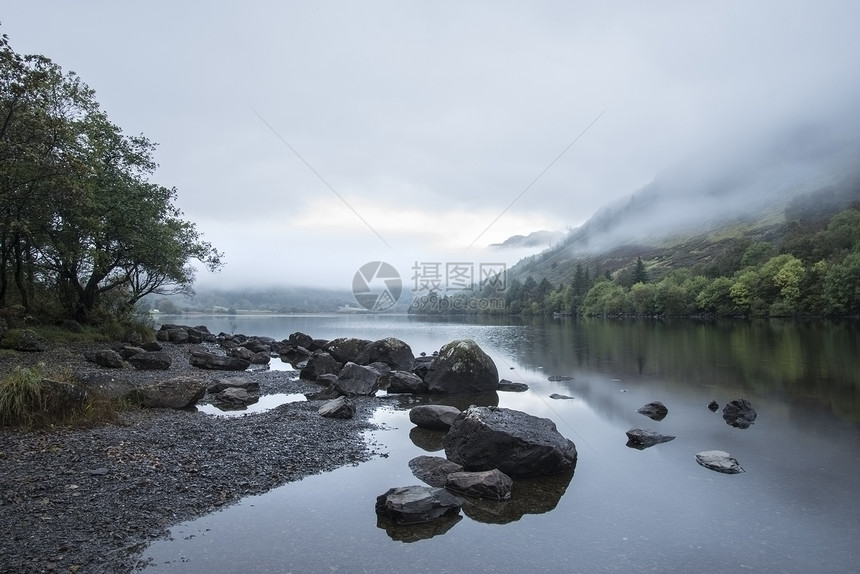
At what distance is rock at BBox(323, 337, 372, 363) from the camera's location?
34406 mm

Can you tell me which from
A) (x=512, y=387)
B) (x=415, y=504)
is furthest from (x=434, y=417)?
(x=512, y=387)

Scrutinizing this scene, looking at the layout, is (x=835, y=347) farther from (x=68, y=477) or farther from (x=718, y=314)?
(x=718, y=314)

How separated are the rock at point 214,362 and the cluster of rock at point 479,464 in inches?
833

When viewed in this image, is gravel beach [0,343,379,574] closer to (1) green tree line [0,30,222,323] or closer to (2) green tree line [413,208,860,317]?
(1) green tree line [0,30,222,323]

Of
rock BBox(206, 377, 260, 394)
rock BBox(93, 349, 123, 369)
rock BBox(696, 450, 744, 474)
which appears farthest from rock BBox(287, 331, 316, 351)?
rock BBox(696, 450, 744, 474)

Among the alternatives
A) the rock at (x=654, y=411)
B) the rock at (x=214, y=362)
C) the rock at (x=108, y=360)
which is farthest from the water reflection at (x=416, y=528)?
the rock at (x=214, y=362)

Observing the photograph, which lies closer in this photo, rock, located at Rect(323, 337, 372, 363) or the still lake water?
the still lake water

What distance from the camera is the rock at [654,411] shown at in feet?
63.9

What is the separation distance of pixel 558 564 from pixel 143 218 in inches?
1369

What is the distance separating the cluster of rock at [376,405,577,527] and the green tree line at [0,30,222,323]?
19492mm

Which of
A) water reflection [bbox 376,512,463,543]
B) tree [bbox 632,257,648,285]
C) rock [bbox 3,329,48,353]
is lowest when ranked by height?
water reflection [bbox 376,512,463,543]

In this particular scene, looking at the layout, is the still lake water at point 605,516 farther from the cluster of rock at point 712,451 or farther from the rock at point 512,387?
the rock at point 512,387

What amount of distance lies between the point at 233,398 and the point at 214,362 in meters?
11.2

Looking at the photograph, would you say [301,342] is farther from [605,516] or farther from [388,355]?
[605,516]
